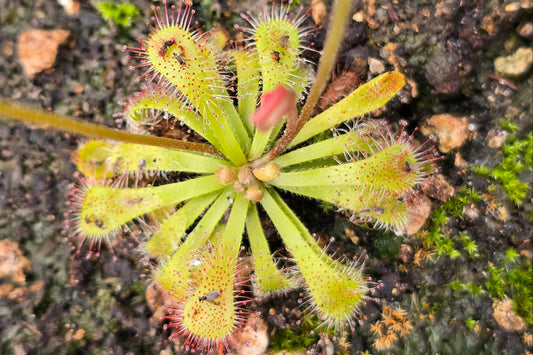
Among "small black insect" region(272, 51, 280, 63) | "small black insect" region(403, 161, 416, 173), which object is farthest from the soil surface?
"small black insect" region(272, 51, 280, 63)

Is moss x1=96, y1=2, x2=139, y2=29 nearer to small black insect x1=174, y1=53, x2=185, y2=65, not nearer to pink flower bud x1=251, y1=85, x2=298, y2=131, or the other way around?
small black insect x1=174, y1=53, x2=185, y2=65

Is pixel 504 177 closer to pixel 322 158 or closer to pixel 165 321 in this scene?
pixel 322 158

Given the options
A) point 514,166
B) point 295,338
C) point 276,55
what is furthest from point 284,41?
point 295,338

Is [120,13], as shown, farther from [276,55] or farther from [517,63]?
[517,63]

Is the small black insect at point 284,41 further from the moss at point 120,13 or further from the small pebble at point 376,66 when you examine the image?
the moss at point 120,13

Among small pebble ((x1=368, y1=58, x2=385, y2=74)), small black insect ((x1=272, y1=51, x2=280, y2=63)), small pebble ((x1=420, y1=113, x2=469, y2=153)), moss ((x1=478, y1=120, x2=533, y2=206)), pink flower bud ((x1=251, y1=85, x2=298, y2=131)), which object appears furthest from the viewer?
small pebble ((x1=368, y1=58, x2=385, y2=74))

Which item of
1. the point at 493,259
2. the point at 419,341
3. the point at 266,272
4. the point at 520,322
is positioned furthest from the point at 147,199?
the point at 520,322
